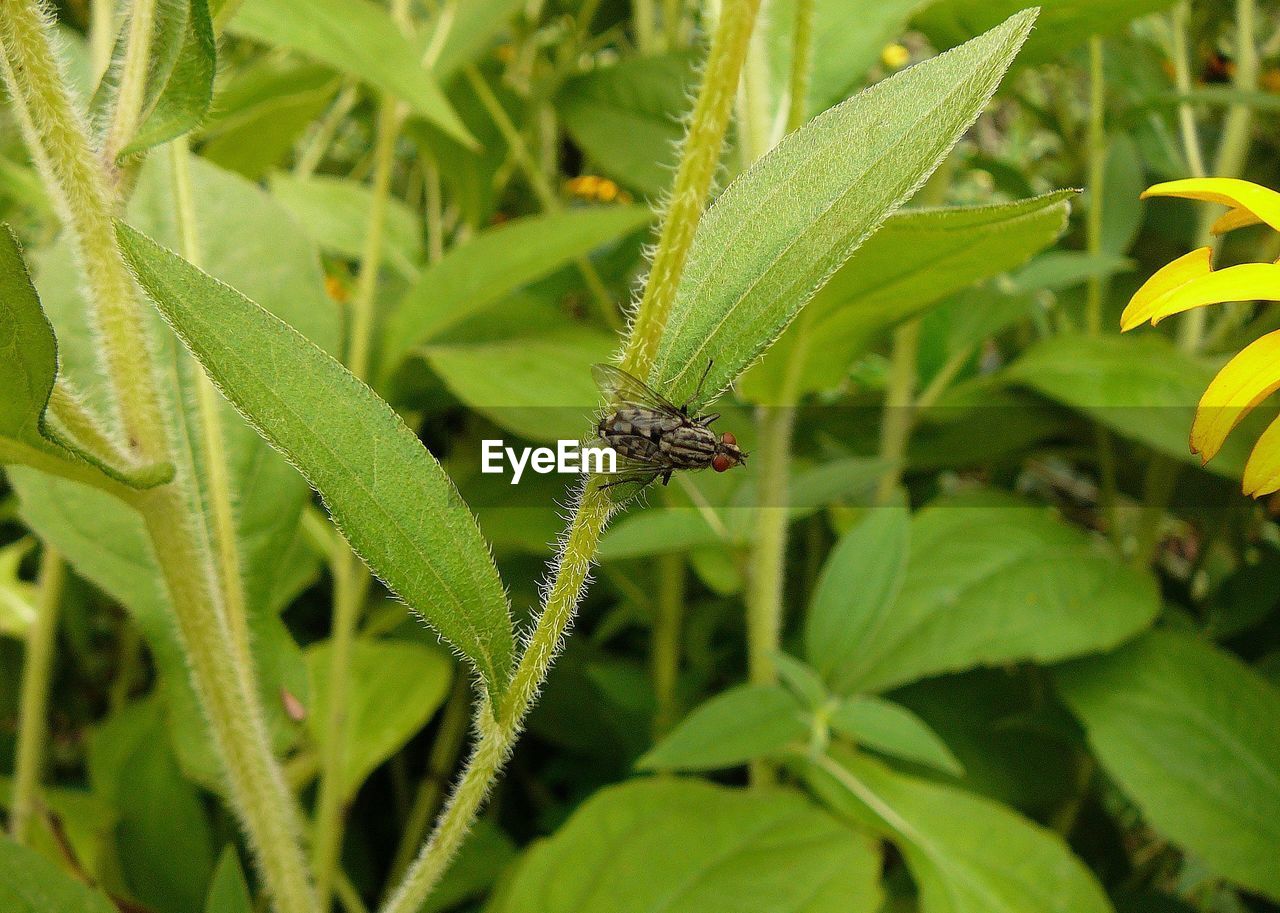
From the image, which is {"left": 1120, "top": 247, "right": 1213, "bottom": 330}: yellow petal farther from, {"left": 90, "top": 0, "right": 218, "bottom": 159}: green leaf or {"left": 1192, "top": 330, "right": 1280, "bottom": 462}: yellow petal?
{"left": 90, "top": 0, "right": 218, "bottom": 159}: green leaf

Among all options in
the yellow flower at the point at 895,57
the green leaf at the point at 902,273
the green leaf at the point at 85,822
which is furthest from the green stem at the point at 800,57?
the yellow flower at the point at 895,57

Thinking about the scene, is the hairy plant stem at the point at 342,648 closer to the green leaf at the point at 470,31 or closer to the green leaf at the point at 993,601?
A: the green leaf at the point at 470,31

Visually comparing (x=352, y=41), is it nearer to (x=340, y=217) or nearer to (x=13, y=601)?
(x=340, y=217)

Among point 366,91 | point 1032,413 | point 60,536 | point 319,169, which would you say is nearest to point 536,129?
point 366,91

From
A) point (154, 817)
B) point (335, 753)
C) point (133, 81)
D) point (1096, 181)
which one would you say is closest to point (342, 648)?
point (335, 753)

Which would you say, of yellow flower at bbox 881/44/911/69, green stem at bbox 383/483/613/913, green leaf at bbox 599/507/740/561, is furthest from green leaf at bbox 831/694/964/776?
yellow flower at bbox 881/44/911/69

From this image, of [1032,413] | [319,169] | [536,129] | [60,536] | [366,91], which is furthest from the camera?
[319,169]

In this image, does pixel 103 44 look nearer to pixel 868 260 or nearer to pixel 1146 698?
pixel 868 260
